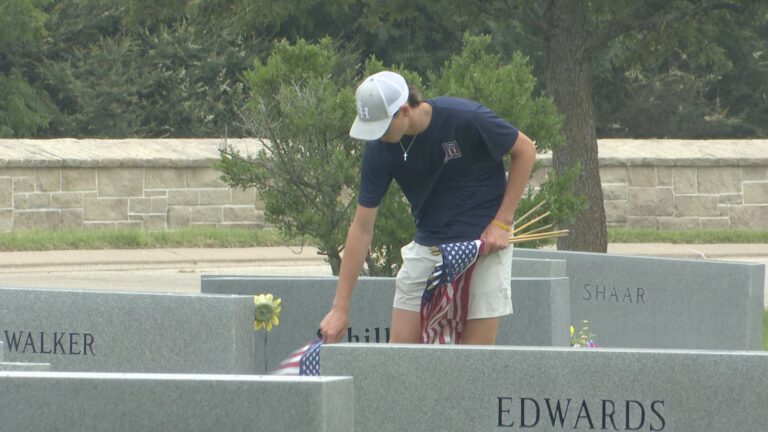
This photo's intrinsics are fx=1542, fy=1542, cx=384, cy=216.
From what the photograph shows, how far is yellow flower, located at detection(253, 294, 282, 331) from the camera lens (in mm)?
6109

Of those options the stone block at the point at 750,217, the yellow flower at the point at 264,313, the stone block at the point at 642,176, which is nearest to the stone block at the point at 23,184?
the stone block at the point at 642,176

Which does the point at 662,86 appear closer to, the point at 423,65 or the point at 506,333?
the point at 423,65

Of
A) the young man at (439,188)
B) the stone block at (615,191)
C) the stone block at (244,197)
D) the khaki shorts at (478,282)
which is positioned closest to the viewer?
the young man at (439,188)

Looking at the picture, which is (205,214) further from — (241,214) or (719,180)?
(719,180)

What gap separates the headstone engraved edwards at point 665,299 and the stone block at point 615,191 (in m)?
11.3

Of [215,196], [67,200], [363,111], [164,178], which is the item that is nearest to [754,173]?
[215,196]

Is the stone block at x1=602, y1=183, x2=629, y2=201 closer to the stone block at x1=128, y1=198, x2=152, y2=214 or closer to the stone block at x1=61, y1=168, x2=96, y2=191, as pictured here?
the stone block at x1=128, y1=198, x2=152, y2=214

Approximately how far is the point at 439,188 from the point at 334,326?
649mm

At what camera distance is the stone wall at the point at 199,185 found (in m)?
18.5

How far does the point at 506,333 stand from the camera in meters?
6.64

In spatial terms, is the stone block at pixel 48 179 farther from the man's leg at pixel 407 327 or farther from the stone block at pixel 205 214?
the man's leg at pixel 407 327

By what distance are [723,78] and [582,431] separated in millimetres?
30260

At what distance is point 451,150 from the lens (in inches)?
221

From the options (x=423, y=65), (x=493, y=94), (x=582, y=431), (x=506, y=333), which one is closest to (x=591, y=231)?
(x=493, y=94)
